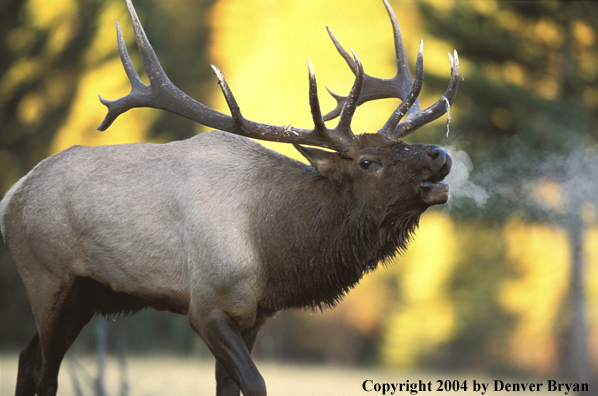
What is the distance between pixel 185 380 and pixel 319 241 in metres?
4.41

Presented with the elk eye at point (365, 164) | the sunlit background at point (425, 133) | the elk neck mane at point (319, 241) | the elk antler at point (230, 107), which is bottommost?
the elk neck mane at point (319, 241)

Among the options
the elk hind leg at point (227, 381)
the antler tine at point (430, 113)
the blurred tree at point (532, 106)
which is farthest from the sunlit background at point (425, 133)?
the elk hind leg at point (227, 381)

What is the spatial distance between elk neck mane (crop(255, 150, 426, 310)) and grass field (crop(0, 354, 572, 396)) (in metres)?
2.80

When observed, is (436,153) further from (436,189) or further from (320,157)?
(320,157)

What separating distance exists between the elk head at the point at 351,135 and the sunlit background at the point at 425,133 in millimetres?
1839

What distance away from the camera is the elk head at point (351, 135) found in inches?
117

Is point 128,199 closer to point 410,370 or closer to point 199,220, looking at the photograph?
point 199,220

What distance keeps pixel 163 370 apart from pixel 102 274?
4106 millimetres

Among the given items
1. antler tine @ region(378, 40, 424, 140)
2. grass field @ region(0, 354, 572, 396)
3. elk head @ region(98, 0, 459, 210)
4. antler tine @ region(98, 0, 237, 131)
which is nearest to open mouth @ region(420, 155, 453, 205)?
elk head @ region(98, 0, 459, 210)

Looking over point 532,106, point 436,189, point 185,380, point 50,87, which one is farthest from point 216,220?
point 50,87

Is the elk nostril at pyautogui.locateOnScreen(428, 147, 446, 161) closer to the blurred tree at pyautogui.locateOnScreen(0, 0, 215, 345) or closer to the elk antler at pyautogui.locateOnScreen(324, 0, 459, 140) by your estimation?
the elk antler at pyautogui.locateOnScreen(324, 0, 459, 140)

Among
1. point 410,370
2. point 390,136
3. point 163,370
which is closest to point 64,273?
point 390,136

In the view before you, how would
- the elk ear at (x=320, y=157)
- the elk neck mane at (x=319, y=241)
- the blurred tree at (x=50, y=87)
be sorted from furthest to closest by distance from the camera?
the blurred tree at (x=50, y=87) → the elk ear at (x=320, y=157) → the elk neck mane at (x=319, y=241)

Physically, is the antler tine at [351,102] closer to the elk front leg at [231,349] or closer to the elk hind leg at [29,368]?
the elk front leg at [231,349]
